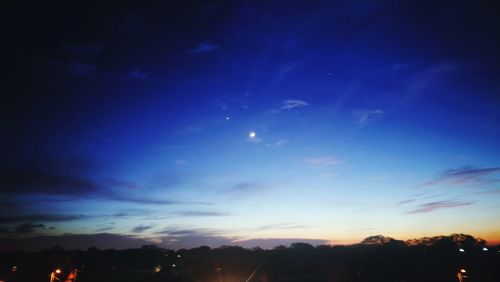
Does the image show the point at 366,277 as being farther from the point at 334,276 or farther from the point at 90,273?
the point at 90,273

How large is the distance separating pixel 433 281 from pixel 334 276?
648 inches

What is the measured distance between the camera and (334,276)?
5825cm

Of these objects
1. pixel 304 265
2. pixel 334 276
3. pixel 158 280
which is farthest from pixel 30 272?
pixel 304 265

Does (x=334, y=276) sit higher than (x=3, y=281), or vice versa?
(x=3, y=281)

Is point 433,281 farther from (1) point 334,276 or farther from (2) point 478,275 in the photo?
(1) point 334,276

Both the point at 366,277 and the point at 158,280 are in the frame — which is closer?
the point at 158,280

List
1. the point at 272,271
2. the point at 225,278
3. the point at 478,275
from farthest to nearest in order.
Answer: the point at 272,271, the point at 225,278, the point at 478,275

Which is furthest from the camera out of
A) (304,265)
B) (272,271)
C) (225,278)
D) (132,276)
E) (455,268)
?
(304,265)

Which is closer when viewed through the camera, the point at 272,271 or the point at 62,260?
the point at 62,260

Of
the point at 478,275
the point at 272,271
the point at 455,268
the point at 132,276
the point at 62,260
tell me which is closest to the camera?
the point at 62,260

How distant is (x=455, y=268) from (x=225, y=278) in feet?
132

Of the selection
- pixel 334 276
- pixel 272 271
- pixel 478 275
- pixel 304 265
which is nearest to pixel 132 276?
pixel 272 271

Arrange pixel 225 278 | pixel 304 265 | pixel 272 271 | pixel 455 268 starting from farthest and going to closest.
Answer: pixel 304 265, pixel 272 271, pixel 225 278, pixel 455 268

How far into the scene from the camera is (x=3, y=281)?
3441 centimetres
